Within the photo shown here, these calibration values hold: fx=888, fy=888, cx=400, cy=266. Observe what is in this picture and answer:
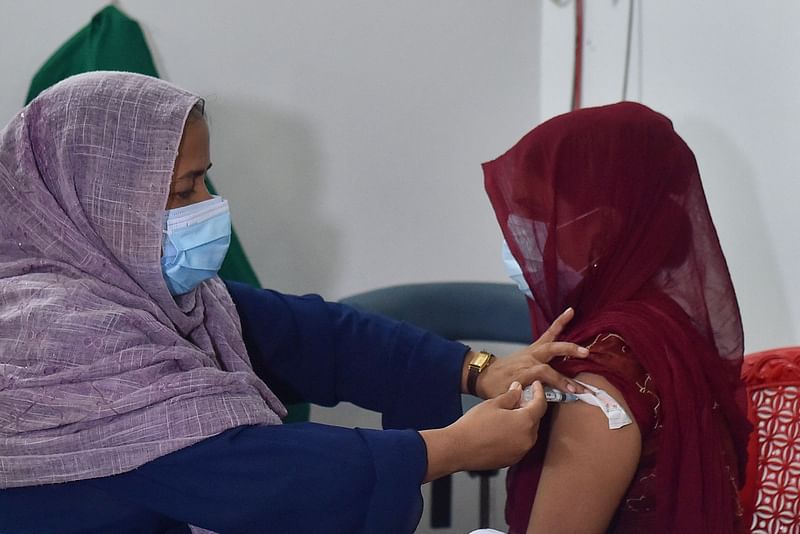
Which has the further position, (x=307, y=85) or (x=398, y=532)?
(x=307, y=85)

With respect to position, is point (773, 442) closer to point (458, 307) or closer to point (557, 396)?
point (557, 396)

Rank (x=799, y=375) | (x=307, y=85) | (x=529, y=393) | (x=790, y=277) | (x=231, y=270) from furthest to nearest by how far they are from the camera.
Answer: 1. (x=307, y=85)
2. (x=231, y=270)
3. (x=790, y=277)
4. (x=799, y=375)
5. (x=529, y=393)

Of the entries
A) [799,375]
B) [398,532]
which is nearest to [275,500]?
[398,532]

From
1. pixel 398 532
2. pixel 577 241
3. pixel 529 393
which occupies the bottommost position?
pixel 398 532

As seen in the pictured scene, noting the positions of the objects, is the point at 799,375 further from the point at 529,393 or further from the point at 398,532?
the point at 398,532

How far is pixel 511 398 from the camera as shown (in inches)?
49.7

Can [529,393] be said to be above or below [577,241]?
below

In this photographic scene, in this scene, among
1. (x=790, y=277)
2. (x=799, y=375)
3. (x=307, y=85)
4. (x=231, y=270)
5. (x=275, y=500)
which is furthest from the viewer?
A: (x=307, y=85)

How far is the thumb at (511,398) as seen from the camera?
125 centimetres

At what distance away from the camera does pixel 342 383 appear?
161 centimetres

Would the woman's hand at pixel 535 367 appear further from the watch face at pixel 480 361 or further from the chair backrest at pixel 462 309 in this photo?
the chair backrest at pixel 462 309

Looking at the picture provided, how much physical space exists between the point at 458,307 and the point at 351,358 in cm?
65

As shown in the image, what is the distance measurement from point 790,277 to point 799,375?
0.67 feet

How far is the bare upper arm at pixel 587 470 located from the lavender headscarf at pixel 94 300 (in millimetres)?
413
